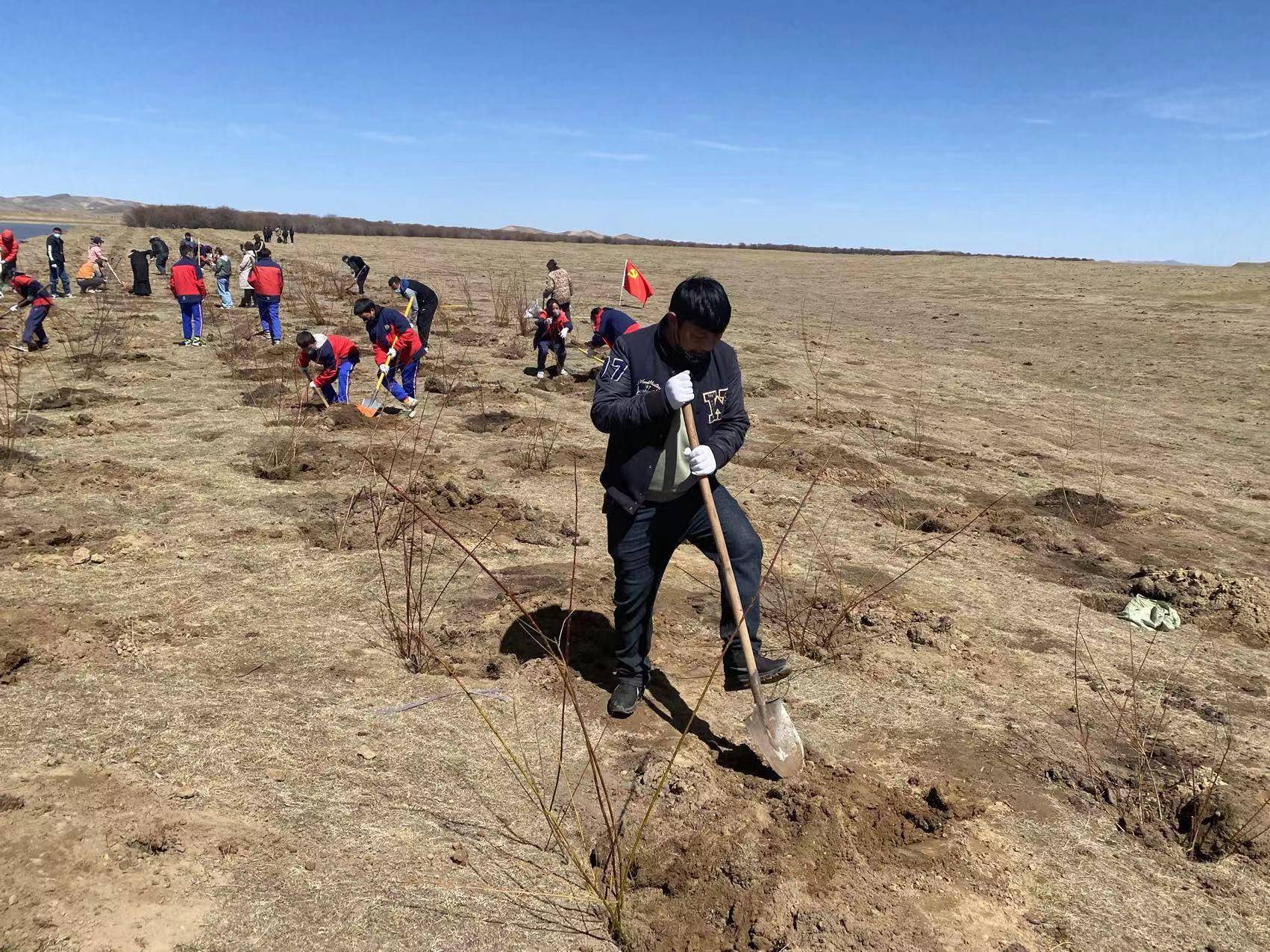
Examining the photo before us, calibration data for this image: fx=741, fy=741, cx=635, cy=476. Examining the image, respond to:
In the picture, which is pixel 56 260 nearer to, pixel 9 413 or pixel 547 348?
pixel 9 413

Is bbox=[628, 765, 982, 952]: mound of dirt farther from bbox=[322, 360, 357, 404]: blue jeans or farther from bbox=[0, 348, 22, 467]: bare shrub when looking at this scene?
bbox=[322, 360, 357, 404]: blue jeans

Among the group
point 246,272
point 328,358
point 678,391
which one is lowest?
point 328,358

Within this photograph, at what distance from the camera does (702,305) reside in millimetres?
2623

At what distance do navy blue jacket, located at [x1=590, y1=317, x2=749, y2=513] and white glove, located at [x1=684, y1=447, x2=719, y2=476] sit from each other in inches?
4.0

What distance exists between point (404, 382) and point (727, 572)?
704 centimetres

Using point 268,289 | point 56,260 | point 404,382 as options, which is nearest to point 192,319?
point 268,289

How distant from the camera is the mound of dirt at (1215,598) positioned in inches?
167

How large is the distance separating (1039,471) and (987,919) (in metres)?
5.98

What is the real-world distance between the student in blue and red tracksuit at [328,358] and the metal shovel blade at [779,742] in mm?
6746

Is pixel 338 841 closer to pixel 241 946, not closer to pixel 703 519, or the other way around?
pixel 241 946

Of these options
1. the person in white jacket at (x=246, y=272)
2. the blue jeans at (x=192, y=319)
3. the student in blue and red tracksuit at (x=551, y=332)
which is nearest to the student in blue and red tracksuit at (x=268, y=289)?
the blue jeans at (x=192, y=319)

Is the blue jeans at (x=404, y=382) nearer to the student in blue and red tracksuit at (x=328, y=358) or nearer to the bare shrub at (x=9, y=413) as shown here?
the student in blue and red tracksuit at (x=328, y=358)

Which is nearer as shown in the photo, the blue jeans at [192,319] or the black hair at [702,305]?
the black hair at [702,305]

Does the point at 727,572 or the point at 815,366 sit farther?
the point at 815,366
